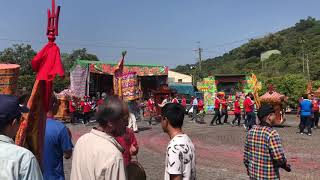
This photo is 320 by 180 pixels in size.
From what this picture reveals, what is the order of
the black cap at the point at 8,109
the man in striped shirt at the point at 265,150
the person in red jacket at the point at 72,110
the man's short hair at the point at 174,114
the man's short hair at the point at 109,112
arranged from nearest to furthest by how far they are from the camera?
the black cap at the point at 8,109
the man's short hair at the point at 109,112
the man's short hair at the point at 174,114
the man in striped shirt at the point at 265,150
the person in red jacket at the point at 72,110

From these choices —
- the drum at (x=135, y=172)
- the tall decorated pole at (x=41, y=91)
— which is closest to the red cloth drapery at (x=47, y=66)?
the tall decorated pole at (x=41, y=91)

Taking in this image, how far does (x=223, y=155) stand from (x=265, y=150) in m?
8.12

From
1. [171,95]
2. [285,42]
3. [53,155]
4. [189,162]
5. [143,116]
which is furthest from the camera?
[285,42]

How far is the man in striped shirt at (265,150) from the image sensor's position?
5.25 m

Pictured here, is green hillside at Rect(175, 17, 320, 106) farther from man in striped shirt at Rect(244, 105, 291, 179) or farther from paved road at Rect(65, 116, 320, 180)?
man in striped shirt at Rect(244, 105, 291, 179)

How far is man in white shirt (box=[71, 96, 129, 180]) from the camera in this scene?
10.1 ft

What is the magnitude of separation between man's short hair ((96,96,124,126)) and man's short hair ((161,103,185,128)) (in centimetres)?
100

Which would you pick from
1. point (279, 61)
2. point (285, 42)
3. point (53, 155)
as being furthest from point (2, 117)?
point (285, 42)

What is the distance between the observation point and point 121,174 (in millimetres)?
3088

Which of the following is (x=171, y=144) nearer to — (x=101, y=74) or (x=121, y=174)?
(x=121, y=174)

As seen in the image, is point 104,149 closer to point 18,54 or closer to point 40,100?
point 40,100

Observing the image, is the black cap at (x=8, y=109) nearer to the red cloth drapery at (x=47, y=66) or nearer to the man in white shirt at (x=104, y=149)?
the man in white shirt at (x=104, y=149)

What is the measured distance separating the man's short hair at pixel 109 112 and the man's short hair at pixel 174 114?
3.29 ft

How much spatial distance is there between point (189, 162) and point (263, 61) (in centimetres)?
8112
